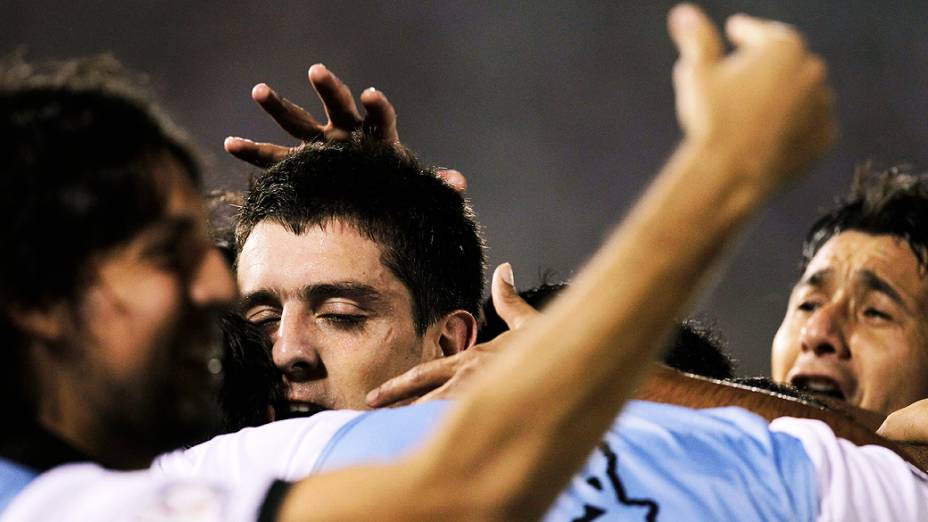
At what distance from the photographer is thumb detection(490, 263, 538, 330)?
1.74 metres

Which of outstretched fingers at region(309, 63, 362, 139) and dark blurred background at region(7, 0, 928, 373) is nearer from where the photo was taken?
outstretched fingers at region(309, 63, 362, 139)

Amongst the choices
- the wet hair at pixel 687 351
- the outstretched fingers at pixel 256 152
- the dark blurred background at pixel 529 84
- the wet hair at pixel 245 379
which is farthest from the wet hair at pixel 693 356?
the dark blurred background at pixel 529 84

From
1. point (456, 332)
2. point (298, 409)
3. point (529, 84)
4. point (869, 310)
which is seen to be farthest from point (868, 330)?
point (529, 84)

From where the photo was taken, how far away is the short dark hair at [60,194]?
3.05ft

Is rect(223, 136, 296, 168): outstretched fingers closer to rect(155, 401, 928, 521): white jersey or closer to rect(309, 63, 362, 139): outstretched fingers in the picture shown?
rect(309, 63, 362, 139): outstretched fingers

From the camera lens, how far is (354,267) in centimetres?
215

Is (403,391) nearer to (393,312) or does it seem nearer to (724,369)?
(393,312)

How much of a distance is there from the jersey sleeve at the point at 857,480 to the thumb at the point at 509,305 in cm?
42

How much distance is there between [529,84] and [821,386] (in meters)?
3.54

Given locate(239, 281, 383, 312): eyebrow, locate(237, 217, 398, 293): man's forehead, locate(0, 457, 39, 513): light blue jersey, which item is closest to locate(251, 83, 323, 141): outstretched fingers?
locate(237, 217, 398, 293): man's forehead

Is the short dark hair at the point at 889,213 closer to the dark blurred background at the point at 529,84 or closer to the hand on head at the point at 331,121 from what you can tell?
the hand on head at the point at 331,121

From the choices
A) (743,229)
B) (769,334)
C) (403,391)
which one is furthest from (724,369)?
(769,334)

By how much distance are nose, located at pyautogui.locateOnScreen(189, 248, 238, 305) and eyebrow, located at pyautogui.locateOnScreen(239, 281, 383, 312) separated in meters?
1.09

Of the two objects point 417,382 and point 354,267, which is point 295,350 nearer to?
point 354,267
